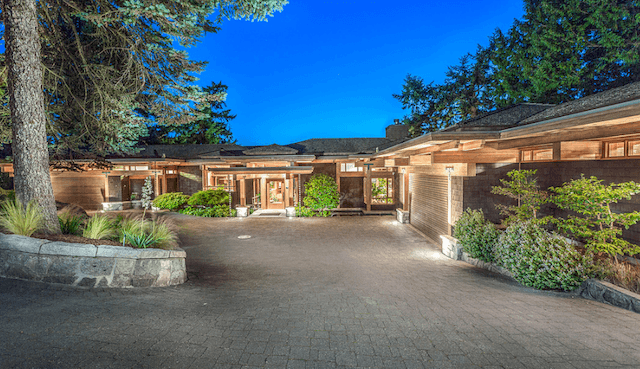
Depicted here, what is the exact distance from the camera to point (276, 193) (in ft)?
57.8

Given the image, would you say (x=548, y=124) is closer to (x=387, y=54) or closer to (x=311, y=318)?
(x=311, y=318)

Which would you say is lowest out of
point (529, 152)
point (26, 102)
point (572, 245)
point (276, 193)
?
point (572, 245)

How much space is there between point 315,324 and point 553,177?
778cm

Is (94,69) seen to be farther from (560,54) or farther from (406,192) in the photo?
(560,54)

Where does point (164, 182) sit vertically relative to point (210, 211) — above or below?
above

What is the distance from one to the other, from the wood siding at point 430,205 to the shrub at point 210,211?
9645mm

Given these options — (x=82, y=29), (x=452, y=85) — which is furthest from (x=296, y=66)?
(x=82, y=29)

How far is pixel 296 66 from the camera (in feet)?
580

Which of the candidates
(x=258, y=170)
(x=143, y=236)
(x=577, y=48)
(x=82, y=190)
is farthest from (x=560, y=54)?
(x=82, y=190)

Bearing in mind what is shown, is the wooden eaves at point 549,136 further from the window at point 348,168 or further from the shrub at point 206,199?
the shrub at point 206,199

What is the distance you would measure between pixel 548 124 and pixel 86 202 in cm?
2326

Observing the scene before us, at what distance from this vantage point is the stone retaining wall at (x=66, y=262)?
409cm

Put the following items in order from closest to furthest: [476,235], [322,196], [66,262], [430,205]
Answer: [66,262] → [476,235] → [430,205] → [322,196]

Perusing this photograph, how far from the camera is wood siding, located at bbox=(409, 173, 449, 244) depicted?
9.12m
